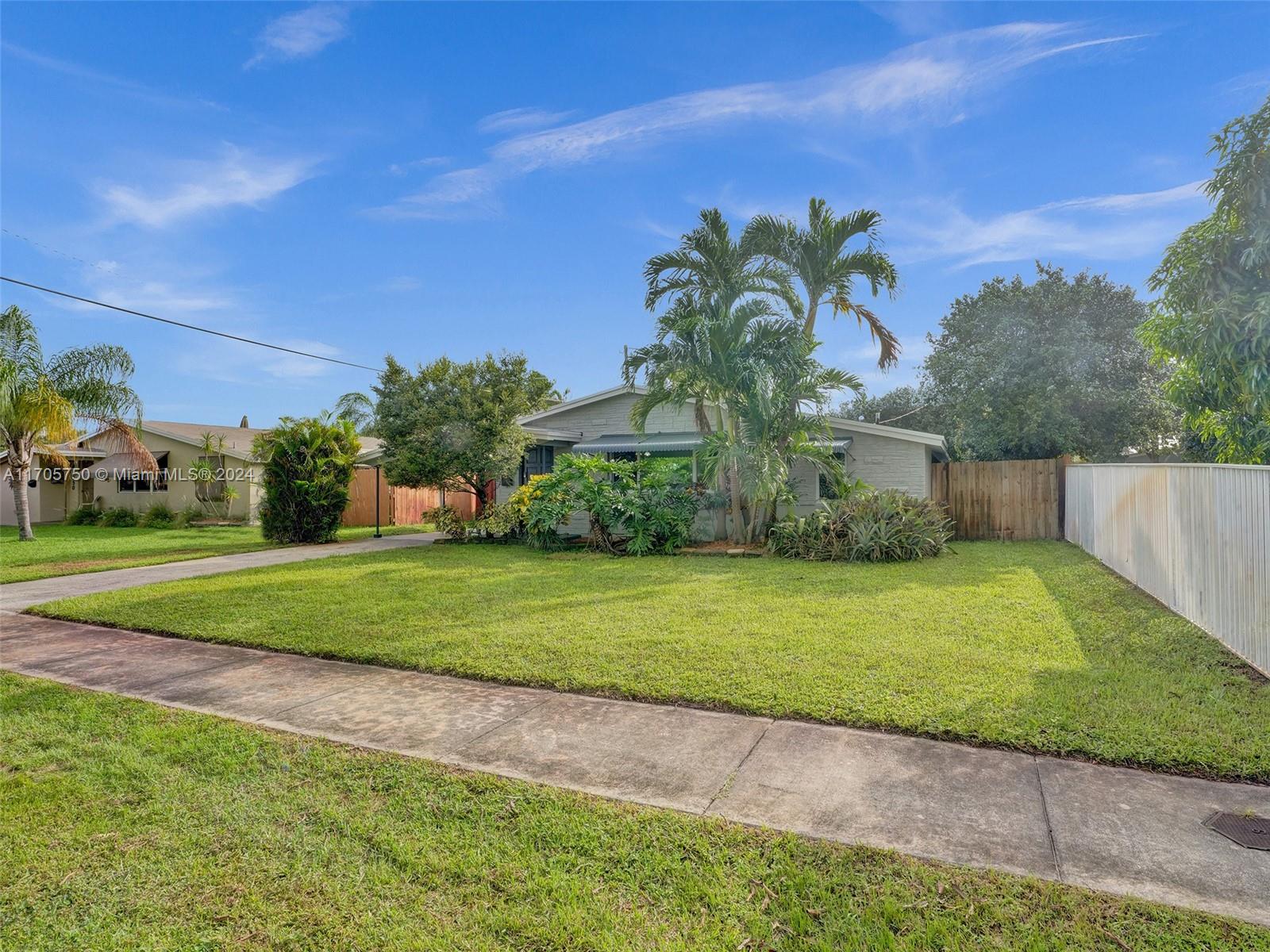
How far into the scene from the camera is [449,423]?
50.2 ft

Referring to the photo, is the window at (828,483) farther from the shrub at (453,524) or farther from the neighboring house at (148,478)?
the neighboring house at (148,478)

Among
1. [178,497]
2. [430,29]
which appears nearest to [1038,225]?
[430,29]

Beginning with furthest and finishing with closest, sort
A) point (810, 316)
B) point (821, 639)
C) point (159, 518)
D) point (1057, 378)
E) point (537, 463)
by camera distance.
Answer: point (159, 518)
point (1057, 378)
point (537, 463)
point (810, 316)
point (821, 639)

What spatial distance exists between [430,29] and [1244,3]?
11.3 metres

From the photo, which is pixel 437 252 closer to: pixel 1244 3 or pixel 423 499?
pixel 423 499

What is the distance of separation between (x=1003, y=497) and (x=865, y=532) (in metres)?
5.75

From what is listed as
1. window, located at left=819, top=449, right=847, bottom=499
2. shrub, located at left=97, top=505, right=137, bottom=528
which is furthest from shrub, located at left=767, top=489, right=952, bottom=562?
shrub, located at left=97, top=505, right=137, bottom=528

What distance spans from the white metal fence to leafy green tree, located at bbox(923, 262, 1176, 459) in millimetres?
10739

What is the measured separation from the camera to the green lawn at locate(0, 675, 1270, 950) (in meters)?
2.22

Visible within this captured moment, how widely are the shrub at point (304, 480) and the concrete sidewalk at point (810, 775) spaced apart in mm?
11171

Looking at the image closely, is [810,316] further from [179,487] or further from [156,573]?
[179,487]

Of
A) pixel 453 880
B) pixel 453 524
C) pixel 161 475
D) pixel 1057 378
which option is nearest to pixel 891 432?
pixel 1057 378

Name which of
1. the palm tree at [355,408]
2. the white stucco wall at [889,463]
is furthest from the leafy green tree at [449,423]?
the white stucco wall at [889,463]

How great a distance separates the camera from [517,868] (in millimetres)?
2588
